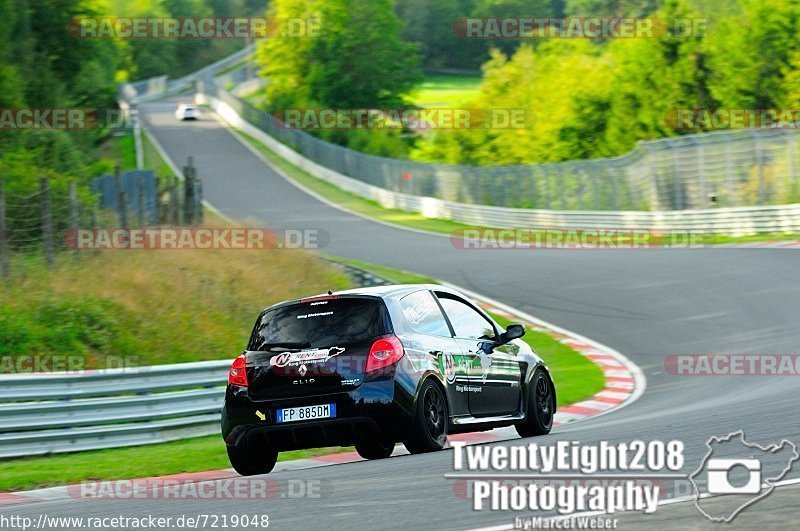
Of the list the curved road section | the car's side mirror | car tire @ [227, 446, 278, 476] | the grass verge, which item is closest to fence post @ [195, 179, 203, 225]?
the curved road section

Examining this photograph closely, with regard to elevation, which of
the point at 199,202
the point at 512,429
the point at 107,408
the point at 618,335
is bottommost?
the point at 618,335

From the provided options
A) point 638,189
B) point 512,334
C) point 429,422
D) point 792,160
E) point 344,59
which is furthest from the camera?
point 344,59

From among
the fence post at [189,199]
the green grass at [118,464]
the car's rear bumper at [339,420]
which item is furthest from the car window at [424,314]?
the fence post at [189,199]

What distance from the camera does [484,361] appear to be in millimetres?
10914

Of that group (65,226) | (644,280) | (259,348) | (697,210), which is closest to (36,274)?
(65,226)

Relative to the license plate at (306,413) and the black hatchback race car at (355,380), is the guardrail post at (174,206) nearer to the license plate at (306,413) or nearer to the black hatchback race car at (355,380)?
the black hatchback race car at (355,380)

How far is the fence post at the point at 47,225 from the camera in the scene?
58.9ft

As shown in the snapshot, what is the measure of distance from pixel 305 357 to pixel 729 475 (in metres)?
3.61

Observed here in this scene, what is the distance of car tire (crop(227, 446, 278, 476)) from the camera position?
10195 mm

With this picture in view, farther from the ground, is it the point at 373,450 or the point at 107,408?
the point at 373,450

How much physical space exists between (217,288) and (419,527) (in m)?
14.0

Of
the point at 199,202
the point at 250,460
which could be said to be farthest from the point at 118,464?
the point at 199,202

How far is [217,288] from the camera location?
20.2 meters

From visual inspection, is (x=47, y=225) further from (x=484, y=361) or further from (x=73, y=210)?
(x=484, y=361)
